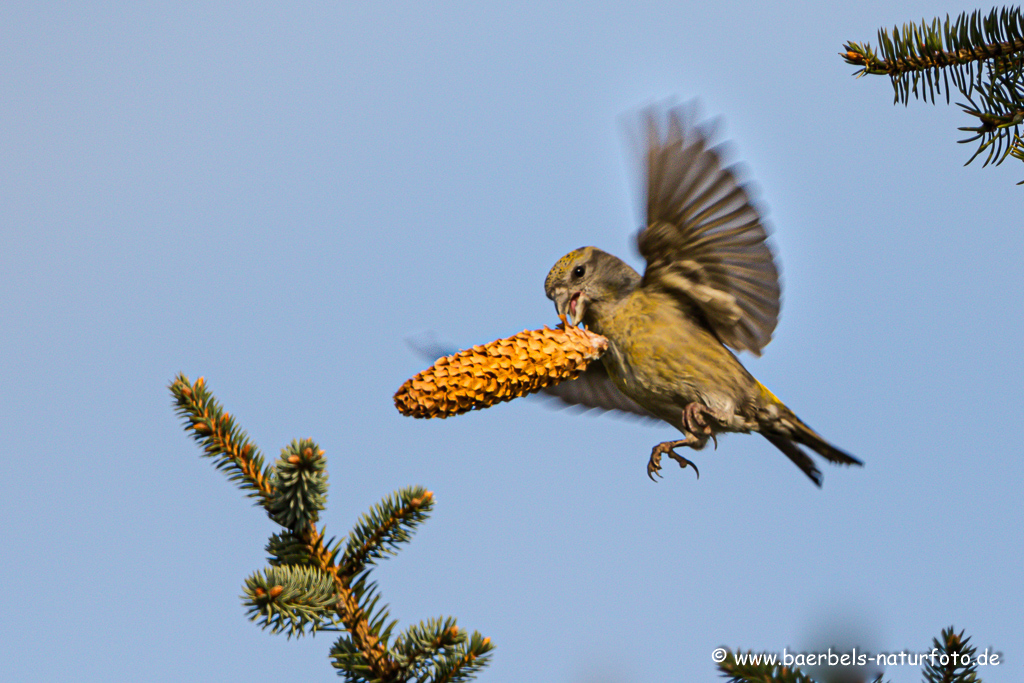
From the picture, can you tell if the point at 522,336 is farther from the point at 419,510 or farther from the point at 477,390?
the point at 419,510

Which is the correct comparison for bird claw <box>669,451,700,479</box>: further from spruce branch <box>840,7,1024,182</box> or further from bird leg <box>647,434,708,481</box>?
spruce branch <box>840,7,1024,182</box>

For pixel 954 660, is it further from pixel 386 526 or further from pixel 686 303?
pixel 686 303

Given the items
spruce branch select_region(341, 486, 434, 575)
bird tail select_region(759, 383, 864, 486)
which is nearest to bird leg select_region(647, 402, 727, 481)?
bird tail select_region(759, 383, 864, 486)

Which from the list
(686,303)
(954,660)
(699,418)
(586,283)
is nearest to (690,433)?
(699,418)

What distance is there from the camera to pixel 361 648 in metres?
2.12

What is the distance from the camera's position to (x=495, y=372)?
309 cm

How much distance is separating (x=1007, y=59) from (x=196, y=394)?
263 centimetres

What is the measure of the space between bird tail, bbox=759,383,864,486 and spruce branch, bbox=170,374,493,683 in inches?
103

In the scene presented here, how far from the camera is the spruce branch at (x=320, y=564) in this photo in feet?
6.55

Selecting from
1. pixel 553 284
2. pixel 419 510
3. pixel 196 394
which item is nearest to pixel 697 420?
pixel 553 284

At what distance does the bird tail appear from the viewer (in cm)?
434

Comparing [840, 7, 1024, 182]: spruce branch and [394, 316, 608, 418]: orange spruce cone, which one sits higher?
[840, 7, 1024, 182]: spruce branch

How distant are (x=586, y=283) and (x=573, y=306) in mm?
129

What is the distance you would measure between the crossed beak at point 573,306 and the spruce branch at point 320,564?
6.40ft
